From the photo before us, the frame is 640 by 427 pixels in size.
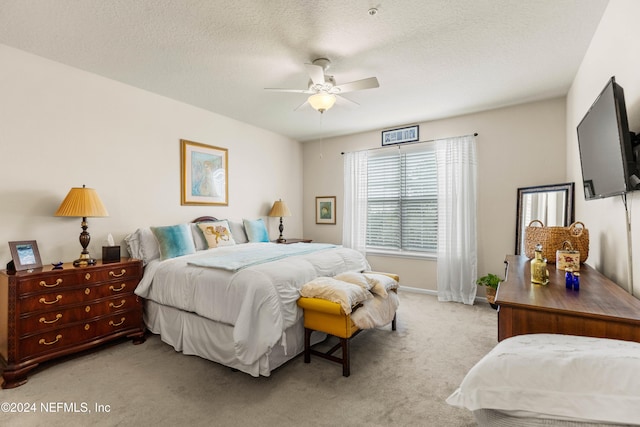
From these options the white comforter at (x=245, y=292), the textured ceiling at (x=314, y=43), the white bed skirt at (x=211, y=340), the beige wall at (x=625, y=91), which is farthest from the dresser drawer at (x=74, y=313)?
the beige wall at (x=625, y=91)

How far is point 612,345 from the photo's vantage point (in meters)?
1.06

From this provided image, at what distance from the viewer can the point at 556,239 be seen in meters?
2.35

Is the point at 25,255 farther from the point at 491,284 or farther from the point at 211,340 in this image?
the point at 491,284

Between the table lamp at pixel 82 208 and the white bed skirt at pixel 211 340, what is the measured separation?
2.62 feet

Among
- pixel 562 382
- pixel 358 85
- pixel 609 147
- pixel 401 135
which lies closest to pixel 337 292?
pixel 562 382

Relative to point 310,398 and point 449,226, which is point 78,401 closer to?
point 310,398

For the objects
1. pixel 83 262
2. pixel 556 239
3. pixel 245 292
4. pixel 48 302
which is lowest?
pixel 48 302

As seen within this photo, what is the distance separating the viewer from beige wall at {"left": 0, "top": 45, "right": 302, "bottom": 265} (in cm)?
264

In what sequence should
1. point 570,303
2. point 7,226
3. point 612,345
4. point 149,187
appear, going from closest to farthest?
point 612,345 → point 570,303 → point 7,226 → point 149,187

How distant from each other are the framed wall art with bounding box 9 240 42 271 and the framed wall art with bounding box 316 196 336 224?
4.01m

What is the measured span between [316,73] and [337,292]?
73.1 inches

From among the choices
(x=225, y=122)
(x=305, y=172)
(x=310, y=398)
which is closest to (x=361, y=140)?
(x=305, y=172)

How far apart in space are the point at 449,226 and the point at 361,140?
2.08 meters

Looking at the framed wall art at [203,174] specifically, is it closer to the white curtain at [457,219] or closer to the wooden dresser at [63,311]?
the wooden dresser at [63,311]
